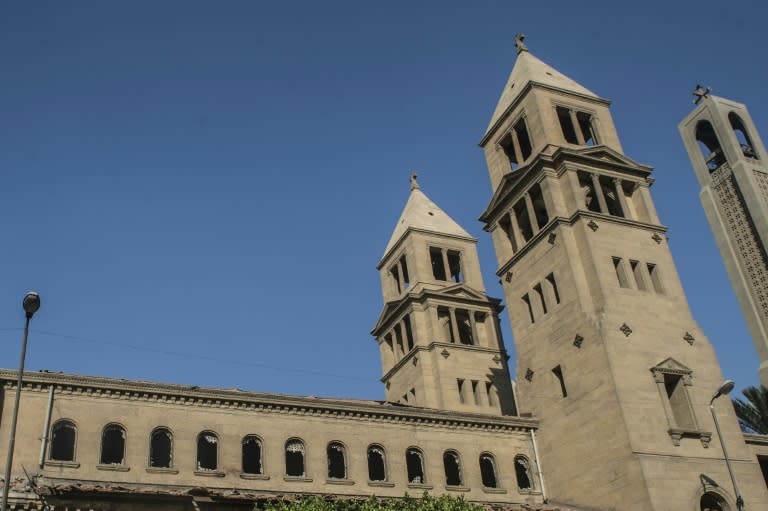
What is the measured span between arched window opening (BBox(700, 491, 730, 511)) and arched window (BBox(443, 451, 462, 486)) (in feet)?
38.4

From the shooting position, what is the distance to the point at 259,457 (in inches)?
1417

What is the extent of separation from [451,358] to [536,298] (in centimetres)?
1225

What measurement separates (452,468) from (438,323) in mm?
17561

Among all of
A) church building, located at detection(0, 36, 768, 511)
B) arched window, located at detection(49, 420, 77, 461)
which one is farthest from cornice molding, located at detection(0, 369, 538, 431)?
arched window, located at detection(49, 420, 77, 461)

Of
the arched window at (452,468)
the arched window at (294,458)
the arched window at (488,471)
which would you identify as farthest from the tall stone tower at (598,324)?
the arched window at (294,458)

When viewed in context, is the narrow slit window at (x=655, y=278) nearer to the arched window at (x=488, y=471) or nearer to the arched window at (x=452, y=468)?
the arched window at (x=488, y=471)

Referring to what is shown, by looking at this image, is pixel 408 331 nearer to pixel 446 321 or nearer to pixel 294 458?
pixel 446 321

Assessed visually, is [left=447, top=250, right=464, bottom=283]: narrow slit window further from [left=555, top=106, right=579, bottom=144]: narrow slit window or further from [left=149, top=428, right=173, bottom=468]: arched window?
[left=149, top=428, right=173, bottom=468]: arched window

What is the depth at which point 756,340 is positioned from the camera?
271 feet

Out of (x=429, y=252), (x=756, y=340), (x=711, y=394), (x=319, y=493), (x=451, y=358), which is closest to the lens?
(x=319, y=493)

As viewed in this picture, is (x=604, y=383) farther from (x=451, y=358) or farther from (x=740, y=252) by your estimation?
(x=740, y=252)

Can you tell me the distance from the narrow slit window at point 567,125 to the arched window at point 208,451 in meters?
28.3

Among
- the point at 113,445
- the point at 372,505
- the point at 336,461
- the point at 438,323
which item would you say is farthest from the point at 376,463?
the point at 438,323

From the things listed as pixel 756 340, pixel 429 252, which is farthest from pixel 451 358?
pixel 756 340
